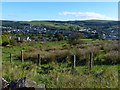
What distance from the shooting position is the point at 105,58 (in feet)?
67.7

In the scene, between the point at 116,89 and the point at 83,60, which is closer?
the point at 116,89

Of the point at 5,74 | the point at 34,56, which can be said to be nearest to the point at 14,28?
the point at 34,56

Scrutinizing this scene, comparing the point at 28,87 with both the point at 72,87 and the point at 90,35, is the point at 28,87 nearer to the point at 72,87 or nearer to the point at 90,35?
the point at 72,87

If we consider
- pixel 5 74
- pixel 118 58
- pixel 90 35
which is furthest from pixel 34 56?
pixel 90 35

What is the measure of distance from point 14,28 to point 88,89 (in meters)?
90.2

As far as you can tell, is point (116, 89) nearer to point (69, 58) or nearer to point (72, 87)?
point (72, 87)

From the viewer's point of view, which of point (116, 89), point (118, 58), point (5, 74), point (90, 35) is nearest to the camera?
point (116, 89)

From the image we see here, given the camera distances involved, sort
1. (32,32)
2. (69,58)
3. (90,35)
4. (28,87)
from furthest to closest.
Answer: (32,32) → (90,35) → (69,58) → (28,87)

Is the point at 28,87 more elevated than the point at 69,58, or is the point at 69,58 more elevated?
the point at 28,87

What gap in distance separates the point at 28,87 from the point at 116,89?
3.47 m

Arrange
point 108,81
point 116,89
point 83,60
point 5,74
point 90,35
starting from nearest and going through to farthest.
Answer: point 116,89 → point 108,81 → point 5,74 → point 83,60 → point 90,35

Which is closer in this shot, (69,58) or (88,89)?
(88,89)

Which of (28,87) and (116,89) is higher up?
(28,87)

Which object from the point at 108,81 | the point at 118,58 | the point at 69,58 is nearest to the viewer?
the point at 108,81
